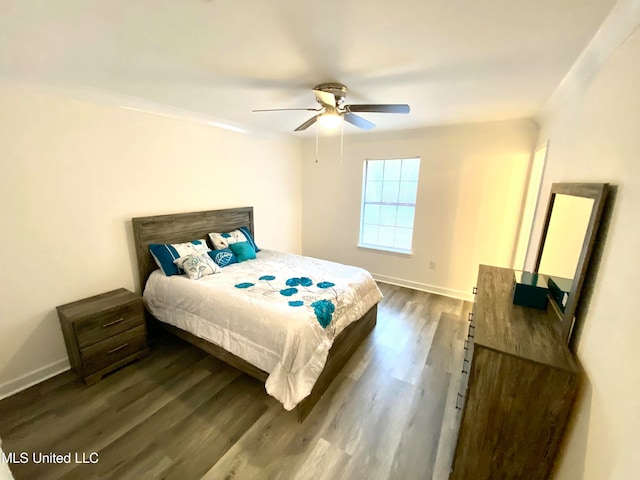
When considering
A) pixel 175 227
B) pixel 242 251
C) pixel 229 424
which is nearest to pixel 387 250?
pixel 242 251

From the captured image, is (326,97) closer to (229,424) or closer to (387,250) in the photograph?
(229,424)

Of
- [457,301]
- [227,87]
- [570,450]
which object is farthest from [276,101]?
[457,301]

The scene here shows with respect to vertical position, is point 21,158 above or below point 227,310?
above

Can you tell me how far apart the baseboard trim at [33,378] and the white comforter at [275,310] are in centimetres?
76

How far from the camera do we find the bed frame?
6.58 ft

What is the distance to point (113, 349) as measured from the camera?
217 cm

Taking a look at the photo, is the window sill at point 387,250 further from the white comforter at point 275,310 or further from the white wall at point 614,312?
the white wall at point 614,312

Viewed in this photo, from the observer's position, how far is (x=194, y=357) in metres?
2.44

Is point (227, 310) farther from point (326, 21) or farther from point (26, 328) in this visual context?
point (326, 21)

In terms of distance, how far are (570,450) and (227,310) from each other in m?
2.09

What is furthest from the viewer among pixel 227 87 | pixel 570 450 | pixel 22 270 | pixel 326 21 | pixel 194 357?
pixel 194 357

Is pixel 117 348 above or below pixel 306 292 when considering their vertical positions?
below

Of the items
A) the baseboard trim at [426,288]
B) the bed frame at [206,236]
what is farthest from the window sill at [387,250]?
the bed frame at [206,236]

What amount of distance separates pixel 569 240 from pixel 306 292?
1796 mm
